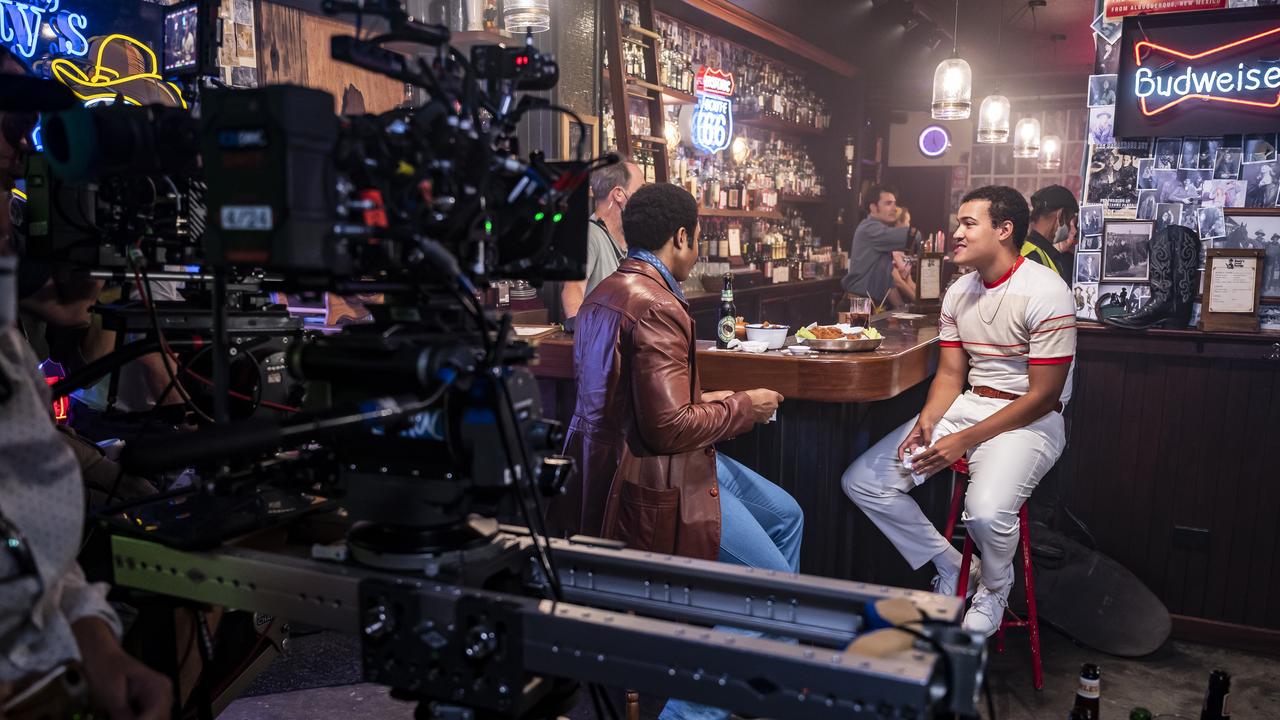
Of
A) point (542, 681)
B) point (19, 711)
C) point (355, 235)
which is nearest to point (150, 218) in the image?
point (355, 235)

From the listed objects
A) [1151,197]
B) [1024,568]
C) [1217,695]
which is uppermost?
[1151,197]

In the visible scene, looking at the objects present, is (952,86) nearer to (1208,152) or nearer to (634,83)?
(634,83)

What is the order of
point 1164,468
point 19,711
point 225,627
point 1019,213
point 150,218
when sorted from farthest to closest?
point 1164,468 < point 1019,213 < point 225,627 < point 150,218 < point 19,711

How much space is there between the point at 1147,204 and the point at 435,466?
3766mm

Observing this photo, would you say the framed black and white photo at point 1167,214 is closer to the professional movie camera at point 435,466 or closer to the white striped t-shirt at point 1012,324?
the white striped t-shirt at point 1012,324

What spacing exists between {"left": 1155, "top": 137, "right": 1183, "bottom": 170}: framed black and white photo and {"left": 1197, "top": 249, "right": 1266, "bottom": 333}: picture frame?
425mm

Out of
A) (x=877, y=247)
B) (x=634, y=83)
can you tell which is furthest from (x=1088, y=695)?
(x=877, y=247)

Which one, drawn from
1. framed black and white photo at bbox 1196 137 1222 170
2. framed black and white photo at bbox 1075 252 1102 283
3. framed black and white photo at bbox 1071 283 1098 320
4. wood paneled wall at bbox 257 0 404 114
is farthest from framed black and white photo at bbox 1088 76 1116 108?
wood paneled wall at bbox 257 0 404 114

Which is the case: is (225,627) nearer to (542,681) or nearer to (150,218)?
(150,218)

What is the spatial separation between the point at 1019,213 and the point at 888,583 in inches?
59.6

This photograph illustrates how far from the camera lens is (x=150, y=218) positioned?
158cm

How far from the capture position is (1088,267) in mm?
4074

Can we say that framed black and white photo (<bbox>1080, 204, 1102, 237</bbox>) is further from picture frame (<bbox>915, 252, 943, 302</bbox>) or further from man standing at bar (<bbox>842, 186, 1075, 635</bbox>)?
picture frame (<bbox>915, 252, 943, 302</bbox>)

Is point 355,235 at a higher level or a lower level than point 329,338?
higher
